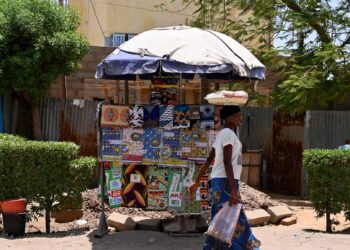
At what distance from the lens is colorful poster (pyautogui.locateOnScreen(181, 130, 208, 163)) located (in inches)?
285

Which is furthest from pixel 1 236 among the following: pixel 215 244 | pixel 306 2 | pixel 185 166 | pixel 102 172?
pixel 306 2

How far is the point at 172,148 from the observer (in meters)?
7.27

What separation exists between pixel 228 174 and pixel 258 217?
326 centimetres

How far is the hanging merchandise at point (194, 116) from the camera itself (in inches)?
285

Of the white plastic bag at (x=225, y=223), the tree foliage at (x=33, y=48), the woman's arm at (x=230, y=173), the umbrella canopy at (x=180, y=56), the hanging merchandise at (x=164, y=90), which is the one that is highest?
the tree foliage at (x=33, y=48)

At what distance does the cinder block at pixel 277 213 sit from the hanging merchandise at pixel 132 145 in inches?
105

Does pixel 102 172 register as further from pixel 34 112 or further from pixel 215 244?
pixel 34 112

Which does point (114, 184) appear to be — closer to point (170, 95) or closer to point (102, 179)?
point (102, 179)

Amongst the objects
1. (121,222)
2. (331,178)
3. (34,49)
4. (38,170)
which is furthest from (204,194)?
(34,49)

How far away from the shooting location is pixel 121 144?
24.2ft

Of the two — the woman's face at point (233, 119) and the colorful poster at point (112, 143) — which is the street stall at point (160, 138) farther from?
the woman's face at point (233, 119)

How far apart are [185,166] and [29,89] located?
550 centimetres

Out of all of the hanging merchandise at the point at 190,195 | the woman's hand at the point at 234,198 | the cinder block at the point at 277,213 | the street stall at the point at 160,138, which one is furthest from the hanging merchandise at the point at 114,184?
the cinder block at the point at 277,213

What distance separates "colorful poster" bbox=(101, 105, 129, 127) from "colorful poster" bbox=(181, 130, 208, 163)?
0.83 metres
